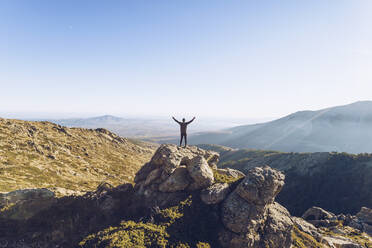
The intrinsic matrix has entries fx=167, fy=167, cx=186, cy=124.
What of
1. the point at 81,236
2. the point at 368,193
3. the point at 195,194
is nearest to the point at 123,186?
the point at 81,236

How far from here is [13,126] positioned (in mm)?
72438

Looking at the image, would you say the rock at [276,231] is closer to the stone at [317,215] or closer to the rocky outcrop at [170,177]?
the rocky outcrop at [170,177]

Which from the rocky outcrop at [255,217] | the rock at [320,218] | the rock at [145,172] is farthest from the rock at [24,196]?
the rock at [320,218]

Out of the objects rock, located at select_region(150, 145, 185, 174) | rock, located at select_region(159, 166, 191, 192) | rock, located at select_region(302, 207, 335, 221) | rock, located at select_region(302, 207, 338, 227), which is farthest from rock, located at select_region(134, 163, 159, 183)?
rock, located at select_region(302, 207, 335, 221)

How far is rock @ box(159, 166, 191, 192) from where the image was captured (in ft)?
75.4

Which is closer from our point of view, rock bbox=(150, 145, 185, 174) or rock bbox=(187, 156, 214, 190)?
rock bbox=(187, 156, 214, 190)

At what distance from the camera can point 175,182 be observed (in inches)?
910

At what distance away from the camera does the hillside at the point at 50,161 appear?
44500mm

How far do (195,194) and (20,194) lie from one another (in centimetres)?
2359

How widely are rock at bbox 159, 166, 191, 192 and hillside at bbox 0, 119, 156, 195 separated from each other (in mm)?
19355

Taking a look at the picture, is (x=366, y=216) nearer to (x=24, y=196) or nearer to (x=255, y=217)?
(x=255, y=217)

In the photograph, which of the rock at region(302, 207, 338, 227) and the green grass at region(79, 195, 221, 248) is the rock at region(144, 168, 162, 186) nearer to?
the green grass at region(79, 195, 221, 248)

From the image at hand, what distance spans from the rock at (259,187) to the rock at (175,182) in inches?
281

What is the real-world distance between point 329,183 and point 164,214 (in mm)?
143029
